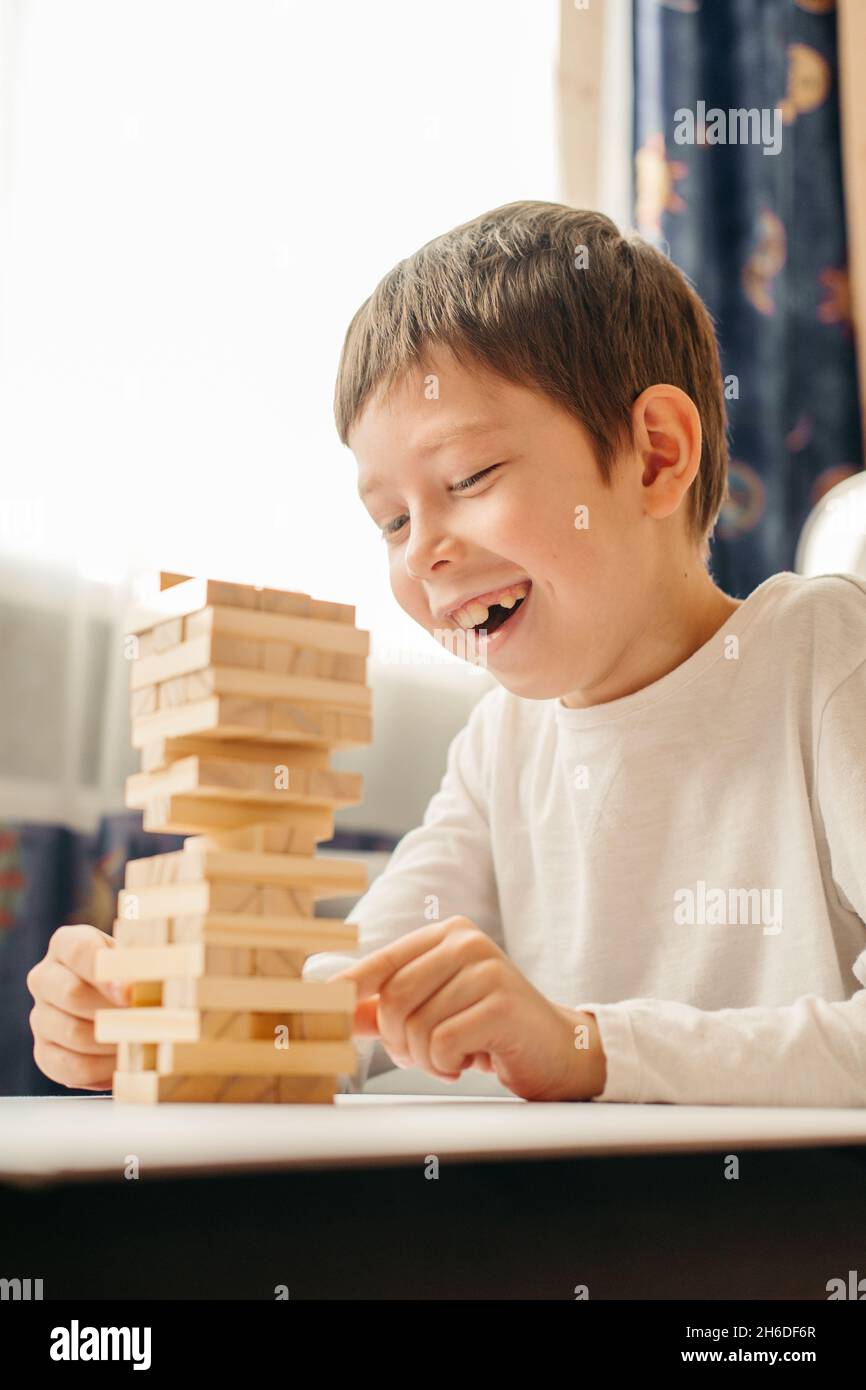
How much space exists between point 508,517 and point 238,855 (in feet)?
1.61

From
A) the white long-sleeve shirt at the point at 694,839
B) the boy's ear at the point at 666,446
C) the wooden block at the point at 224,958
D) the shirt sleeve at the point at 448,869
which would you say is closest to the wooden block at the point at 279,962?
the wooden block at the point at 224,958

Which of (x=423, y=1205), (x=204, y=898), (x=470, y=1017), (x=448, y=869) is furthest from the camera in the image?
(x=448, y=869)

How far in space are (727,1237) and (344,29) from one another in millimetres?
2117

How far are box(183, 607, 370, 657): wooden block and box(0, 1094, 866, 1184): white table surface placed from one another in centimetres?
23

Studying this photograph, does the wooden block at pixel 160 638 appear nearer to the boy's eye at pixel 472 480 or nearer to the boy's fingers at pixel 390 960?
the boy's fingers at pixel 390 960

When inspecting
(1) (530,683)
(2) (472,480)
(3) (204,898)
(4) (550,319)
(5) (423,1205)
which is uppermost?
(4) (550,319)

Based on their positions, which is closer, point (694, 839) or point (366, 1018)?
point (366, 1018)

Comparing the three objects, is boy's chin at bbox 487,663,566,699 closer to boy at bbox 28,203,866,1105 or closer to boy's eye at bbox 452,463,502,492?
boy at bbox 28,203,866,1105

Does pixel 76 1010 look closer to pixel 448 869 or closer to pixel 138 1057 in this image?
pixel 138 1057

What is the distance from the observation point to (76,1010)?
0.87 m

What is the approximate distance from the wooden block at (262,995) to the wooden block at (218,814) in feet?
0.26

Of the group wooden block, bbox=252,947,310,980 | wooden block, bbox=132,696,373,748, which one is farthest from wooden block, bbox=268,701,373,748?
wooden block, bbox=252,947,310,980

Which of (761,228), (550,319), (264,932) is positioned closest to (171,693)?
(264,932)
